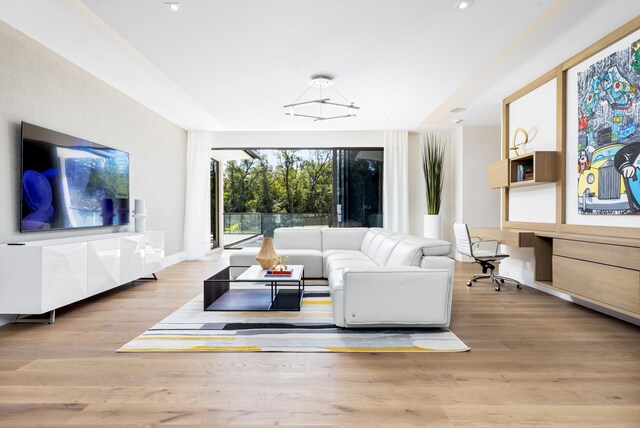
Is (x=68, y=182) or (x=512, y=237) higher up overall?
(x=68, y=182)

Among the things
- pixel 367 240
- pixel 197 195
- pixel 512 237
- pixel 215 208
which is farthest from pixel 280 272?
pixel 215 208

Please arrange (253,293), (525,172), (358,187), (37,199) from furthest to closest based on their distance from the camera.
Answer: (358,187) < (525,172) < (253,293) < (37,199)

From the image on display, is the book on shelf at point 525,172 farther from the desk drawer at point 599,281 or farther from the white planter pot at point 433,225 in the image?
the white planter pot at point 433,225

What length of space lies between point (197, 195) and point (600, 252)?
5.94 meters

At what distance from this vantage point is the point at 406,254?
3.05 metres

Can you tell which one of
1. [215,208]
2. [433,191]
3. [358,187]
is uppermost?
[358,187]

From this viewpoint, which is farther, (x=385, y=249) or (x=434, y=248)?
(x=385, y=249)

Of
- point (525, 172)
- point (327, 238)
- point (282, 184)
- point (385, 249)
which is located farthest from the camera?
point (282, 184)

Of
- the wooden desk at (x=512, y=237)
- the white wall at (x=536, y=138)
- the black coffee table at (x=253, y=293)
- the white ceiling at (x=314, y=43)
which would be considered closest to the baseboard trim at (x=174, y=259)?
the black coffee table at (x=253, y=293)

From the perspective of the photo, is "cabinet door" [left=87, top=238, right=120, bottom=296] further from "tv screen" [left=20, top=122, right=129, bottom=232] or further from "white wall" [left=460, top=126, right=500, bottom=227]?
"white wall" [left=460, top=126, right=500, bottom=227]

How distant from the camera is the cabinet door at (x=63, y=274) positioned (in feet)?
9.10

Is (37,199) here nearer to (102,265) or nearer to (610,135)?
(102,265)

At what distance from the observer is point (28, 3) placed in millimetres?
2590

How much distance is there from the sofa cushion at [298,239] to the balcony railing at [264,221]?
2168mm
